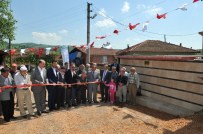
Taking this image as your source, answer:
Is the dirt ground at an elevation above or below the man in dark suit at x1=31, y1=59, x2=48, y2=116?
below

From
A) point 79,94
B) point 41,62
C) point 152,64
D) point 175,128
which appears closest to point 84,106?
point 79,94

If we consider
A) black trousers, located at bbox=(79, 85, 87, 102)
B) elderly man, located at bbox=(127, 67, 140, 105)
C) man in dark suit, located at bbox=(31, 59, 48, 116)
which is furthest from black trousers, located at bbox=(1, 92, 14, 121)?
elderly man, located at bbox=(127, 67, 140, 105)

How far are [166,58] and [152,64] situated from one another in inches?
40.9

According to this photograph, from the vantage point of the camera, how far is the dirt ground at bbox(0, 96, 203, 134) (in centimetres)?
699

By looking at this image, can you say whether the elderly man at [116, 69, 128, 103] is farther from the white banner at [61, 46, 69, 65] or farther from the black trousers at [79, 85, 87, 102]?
the white banner at [61, 46, 69, 65]

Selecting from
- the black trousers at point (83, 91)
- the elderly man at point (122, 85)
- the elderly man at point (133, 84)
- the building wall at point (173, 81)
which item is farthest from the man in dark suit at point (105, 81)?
the building wall at point (173, 81)

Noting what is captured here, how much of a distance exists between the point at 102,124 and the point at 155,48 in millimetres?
24794

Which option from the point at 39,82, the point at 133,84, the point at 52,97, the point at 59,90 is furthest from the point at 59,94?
the point at 133,84

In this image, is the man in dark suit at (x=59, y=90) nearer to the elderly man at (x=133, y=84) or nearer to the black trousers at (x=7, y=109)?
the black trousers at (x=7, y=109)

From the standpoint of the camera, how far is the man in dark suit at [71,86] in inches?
404

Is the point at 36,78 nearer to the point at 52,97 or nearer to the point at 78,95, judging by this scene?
the point at 52,97

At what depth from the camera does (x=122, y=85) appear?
35.6 feet

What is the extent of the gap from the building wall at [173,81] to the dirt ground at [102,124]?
955 mm

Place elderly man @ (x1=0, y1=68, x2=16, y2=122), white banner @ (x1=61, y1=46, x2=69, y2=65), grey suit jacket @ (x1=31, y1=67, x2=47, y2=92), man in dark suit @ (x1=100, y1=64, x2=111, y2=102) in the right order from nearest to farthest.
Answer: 1. elderly man @ (x1=0, y1=68, x2=16, y2=122)
2. grey suit jacket @ (x1=31, y1=67, x2=47, y2=92)
3. man in dark suit @ (x1=100, y1=64, x2=111, y2=102)
4. white banner @ (x1=61, y1=46, x2=69, y2=65)
